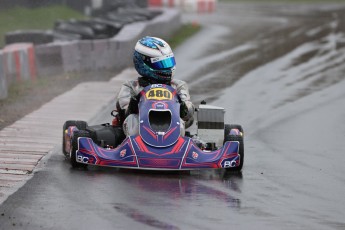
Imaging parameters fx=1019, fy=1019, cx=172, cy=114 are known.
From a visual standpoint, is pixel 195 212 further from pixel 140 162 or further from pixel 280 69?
pixel 280 69

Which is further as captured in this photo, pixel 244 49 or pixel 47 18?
pixel 47 18

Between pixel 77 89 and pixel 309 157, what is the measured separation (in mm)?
6474

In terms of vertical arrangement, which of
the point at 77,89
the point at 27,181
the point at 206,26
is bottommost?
the point at 206,26

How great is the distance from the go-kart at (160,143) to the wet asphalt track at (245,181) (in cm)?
15

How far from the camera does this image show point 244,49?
2392 centimetres

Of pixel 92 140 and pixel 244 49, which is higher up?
pixel 92 140

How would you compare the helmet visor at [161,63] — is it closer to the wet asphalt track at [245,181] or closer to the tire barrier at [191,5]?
the wet asphalt track at [245,181]

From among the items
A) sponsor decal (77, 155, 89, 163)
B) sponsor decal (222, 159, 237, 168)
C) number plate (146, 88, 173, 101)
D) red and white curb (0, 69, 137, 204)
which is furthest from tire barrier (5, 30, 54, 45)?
sponsor decal (222, 159, 237, 168)

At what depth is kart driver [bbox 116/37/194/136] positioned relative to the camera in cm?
1045

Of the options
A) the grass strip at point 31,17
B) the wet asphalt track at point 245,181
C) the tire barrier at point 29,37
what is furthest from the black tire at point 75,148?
the grass strip at point 31,17

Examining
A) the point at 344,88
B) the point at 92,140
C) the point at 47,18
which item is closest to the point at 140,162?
the point at 92,140

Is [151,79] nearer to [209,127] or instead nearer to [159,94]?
[159,94]

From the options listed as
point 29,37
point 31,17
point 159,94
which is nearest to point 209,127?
point 159,94

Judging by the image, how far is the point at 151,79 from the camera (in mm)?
10672
